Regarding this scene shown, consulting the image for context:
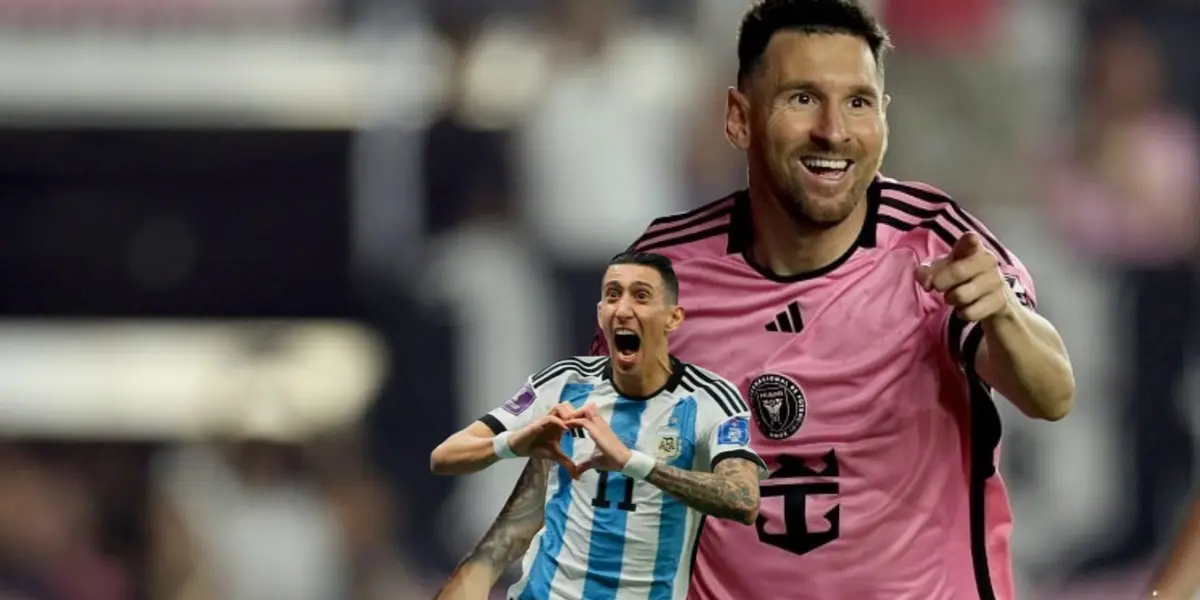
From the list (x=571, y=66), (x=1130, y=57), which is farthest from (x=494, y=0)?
(x=1130, y=57)

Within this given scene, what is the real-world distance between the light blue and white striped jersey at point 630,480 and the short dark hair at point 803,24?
54 centimetres

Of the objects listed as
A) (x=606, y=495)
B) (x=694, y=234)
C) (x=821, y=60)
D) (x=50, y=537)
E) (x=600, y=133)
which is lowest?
(x=50, y=537)

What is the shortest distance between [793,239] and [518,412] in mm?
678

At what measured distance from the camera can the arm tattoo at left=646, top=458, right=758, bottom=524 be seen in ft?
7.54

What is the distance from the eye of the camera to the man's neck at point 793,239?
298 centimetres

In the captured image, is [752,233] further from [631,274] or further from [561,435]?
[561,435]

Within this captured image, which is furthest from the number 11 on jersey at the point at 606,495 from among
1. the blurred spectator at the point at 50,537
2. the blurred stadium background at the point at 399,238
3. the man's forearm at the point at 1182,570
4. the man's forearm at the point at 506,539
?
the blurred spectator at the point at 50,537

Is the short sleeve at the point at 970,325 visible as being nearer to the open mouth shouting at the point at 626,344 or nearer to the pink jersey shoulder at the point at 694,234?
the pink jersey shoulder at the point at 694,234

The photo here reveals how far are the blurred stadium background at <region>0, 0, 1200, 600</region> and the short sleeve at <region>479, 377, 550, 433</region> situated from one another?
4850 millimetres

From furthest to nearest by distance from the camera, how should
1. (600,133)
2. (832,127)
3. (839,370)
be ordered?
(600,133) → (839,370) → (832,127)

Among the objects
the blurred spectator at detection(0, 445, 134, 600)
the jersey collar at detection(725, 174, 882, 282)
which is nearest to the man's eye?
the jersey collar at detection(725, 174, 882, 282)

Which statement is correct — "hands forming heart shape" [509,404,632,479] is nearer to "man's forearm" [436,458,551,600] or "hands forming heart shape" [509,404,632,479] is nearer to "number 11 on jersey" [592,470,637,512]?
"number 11 on jersey" [592,470,637,512]

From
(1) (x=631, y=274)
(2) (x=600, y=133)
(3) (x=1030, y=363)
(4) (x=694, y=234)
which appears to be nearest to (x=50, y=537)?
(2) (x=600, y=133)

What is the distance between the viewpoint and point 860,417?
9.72 ft
